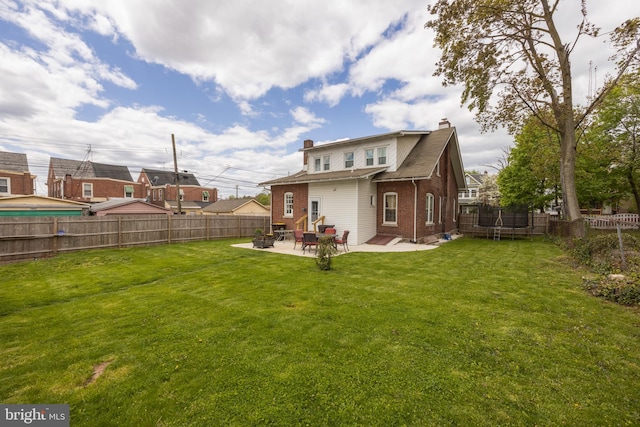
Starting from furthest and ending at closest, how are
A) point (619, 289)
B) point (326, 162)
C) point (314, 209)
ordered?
1. point (326, 162)
2. point (314, 209)
3. point (619, 289)

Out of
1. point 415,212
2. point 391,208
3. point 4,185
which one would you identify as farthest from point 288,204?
point 4,185

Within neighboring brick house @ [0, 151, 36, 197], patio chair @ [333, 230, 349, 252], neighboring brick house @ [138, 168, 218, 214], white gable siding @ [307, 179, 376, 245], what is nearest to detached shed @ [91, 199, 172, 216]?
neighboring brick house @ [0, 151, 36, 197]

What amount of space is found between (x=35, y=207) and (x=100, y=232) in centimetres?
856

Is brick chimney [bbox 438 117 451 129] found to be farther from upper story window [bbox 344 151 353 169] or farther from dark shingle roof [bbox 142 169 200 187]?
dark shingle roof [bbox 142 169 200 187]

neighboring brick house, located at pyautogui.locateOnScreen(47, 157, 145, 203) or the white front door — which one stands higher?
neighboring brick house, located at pyautogui.locateOnScreen(47, 157, 145, 203)

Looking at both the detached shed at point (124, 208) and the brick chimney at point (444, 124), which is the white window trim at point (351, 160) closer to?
the brick chimney at point (444, 124)

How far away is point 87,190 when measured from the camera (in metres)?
34.6

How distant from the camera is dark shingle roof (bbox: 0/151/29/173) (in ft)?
86.1

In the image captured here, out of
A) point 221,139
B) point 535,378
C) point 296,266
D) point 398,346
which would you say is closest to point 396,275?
point 296,266

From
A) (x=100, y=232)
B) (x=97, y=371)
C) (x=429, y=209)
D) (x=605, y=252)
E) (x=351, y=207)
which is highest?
(x=351, y=207)

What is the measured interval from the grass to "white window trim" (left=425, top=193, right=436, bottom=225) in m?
8.50

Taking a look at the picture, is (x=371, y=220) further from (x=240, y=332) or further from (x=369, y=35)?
(x=240, y=332)

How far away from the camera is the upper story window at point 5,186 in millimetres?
25688

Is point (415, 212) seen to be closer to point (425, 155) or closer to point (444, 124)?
point (425, 155)
